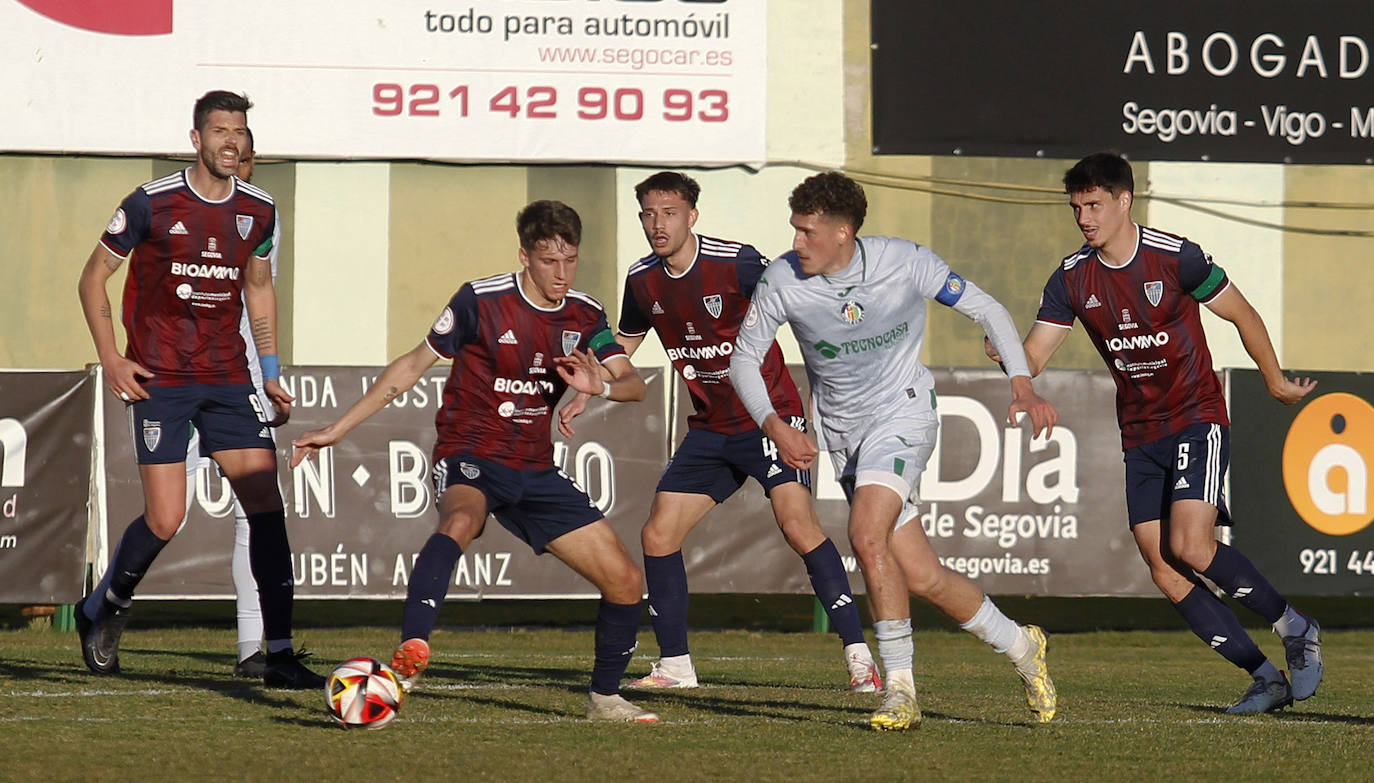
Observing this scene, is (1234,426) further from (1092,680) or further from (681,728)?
(681,728)

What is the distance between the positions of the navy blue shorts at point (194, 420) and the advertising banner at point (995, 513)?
17.9 ft

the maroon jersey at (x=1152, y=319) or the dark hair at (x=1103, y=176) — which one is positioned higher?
the dark hair at (x=1103, y=176)

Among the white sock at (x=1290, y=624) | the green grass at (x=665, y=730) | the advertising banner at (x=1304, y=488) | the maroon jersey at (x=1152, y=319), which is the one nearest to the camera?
the green grass at (x=665, y=730)

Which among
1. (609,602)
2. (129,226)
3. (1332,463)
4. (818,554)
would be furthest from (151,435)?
(1332,463)

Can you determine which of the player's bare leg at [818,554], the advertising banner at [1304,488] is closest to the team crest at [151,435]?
the player's bare leg at [818,554]

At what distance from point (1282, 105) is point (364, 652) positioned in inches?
411

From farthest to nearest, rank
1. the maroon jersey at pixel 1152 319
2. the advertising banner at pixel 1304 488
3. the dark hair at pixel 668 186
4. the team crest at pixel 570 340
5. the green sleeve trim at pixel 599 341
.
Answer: the advertising banner at pixel 1304 488 → the dark hair at pixel 668 186 → the maroon jersey at pixel 1152 319 → the green sleeve trim at pixel 599 341 → the team crest at pixel 570 340

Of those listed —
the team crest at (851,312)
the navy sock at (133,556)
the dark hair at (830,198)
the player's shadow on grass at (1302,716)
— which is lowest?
the player's shadow on grass at (1302,716)

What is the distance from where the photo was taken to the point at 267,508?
25.6 feet

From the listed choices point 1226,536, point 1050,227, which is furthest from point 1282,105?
point 1226,536

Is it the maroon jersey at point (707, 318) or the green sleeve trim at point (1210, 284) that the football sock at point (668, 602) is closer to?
the maroon jersey at point (707, 318)

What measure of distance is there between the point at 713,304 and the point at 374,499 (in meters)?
4.87

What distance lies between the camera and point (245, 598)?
8547 millimetres

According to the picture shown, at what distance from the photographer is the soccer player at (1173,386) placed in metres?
7.75
